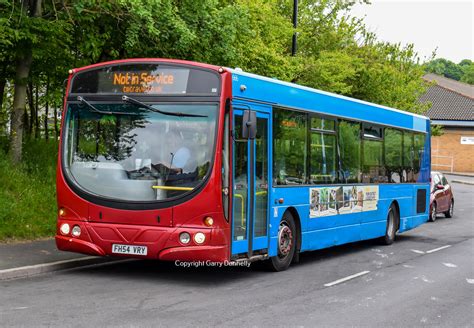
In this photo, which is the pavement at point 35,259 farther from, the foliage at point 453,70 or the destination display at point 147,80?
the foliage at point 453,70

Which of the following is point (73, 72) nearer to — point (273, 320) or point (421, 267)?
point (273, 320)

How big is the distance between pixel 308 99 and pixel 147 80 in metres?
3.48

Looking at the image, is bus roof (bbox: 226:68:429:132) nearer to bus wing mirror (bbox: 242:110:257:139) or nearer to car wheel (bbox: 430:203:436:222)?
A: bus wing mirror (bbox: 242:110:257:139)

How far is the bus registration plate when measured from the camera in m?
10.3

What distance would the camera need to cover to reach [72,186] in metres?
10.8

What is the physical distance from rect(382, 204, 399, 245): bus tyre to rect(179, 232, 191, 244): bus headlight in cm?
830

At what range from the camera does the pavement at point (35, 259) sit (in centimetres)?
1066

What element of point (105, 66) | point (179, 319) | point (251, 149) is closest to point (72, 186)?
point (105, 66)

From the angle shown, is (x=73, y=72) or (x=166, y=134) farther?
(x=73, y=72)

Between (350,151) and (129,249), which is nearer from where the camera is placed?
(129,249)

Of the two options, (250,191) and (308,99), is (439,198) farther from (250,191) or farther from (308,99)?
(250,191)

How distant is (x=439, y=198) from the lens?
86.7ft

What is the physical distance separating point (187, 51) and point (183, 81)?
680 centimetres

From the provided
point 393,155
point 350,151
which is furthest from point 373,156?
point 350,151
